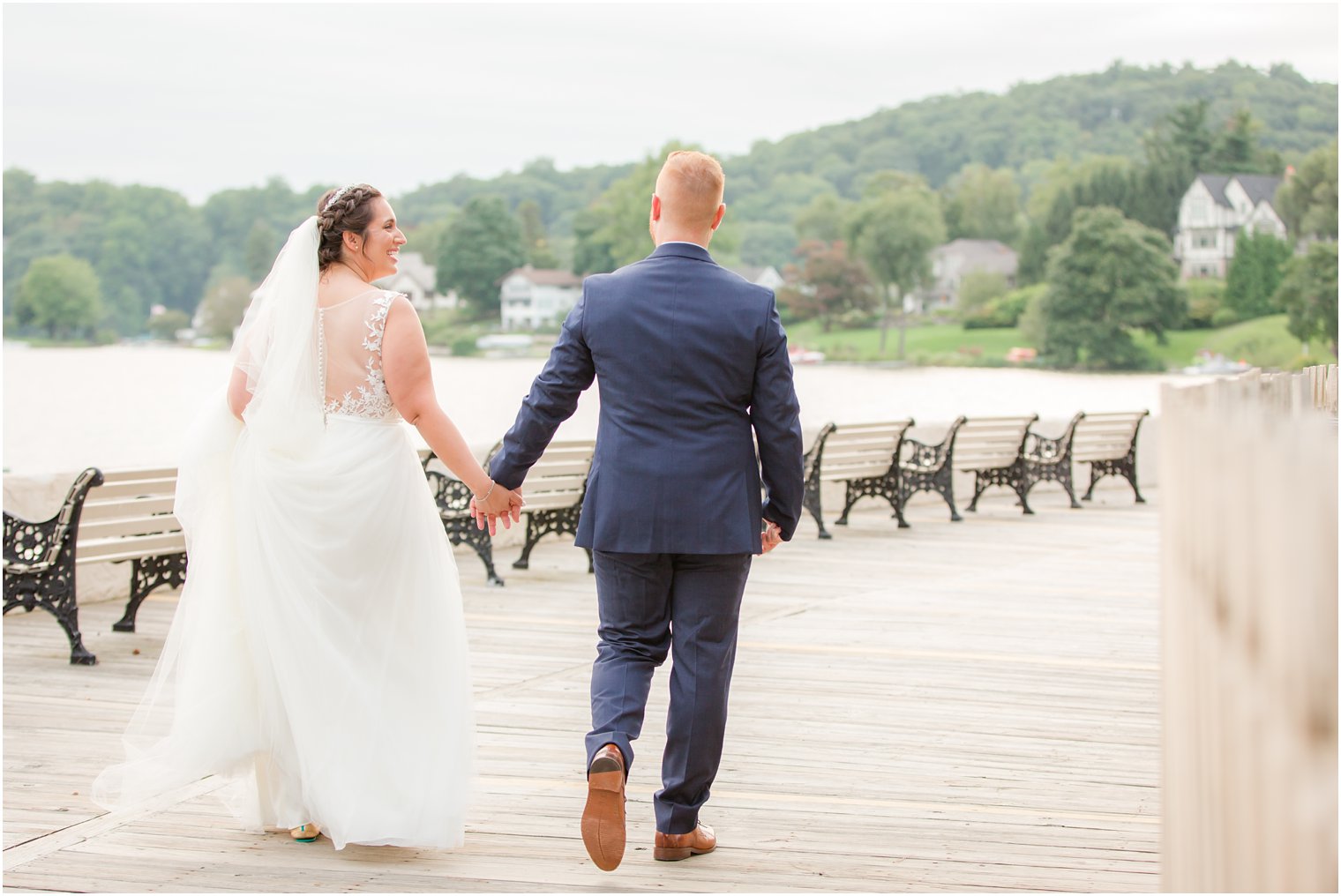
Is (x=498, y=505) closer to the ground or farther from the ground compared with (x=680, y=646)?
farther from the ground

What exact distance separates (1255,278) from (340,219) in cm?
7941

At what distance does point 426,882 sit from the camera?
3.46 meters

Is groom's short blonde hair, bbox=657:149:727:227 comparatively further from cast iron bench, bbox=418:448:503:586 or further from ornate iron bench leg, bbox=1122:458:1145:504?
ornate iron bench leg, bbox=1122:458:1145:504

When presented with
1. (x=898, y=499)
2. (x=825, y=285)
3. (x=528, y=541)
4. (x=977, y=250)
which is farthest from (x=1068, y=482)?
(x=977, y=250)

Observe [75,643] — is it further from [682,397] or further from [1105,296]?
[1105,296]

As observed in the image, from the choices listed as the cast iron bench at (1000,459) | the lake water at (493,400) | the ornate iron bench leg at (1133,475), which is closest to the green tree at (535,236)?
the lake water at (493,400)

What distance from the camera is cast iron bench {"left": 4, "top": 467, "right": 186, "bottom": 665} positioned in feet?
20.0

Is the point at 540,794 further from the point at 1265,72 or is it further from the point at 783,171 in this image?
the point at 1265,72

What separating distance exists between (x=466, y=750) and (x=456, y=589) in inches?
17.6

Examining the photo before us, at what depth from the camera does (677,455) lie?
345cm

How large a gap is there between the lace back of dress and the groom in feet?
1.46

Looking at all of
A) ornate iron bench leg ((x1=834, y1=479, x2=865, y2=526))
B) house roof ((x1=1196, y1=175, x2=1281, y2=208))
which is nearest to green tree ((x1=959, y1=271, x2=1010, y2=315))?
house roof ((x1=1196, y1=175, x2=1281, y2=208))

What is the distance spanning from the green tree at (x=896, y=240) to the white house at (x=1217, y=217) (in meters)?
13.4

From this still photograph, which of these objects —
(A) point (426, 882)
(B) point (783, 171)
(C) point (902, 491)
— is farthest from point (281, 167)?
(A) point (426, 882)
